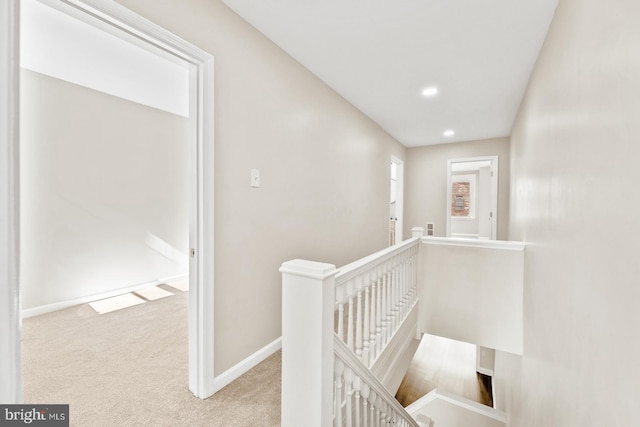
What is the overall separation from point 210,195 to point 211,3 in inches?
45.2

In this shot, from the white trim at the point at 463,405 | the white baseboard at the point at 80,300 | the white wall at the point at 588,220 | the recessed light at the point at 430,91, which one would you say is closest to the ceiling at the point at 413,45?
the recessed light at the point at 430,91

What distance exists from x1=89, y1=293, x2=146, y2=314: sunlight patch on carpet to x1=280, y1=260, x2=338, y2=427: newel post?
109 inches

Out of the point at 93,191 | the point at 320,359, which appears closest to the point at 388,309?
the point at 320,359

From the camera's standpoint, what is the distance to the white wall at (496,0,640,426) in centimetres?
87

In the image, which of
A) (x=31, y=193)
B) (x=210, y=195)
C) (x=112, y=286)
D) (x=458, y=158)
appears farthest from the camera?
(x=458, y=158)

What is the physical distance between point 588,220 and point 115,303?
4.12 metres

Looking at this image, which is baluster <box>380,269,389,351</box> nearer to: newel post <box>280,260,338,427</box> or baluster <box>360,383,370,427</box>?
baluster <box>360,383,370,427</box>

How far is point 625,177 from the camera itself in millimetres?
892

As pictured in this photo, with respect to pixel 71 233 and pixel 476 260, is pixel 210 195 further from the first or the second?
pixel 476 260

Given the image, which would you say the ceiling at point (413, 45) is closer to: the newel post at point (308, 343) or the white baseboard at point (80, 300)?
the newel post at point (308, 343)

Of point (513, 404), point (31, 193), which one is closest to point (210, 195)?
point (31, 193)

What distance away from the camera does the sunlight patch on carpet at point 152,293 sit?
11.3 feet

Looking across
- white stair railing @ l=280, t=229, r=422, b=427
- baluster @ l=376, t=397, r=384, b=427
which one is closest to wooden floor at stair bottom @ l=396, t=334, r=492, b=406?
baluster @ l=376, t=397, r=384, b=427

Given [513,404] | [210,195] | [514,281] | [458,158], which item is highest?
[458,158]
